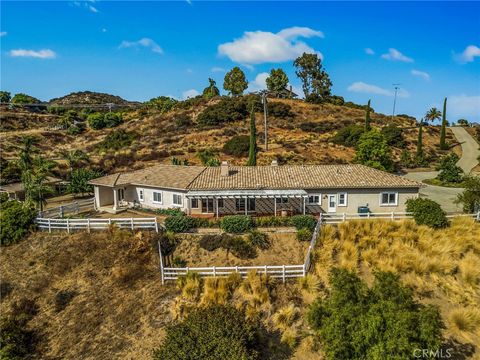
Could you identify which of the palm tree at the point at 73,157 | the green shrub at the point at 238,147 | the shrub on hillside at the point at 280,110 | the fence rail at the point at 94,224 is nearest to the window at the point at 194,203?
the fence rail at the point at 94,224

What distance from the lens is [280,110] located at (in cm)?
8175

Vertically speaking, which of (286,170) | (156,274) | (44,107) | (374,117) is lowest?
(156,274)

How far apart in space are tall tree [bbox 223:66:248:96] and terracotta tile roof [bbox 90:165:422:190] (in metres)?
75.1

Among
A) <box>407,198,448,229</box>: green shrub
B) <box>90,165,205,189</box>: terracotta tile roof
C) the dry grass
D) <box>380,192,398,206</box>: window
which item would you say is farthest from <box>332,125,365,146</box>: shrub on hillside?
<box>90,165,205,189</box>: terracotta tile roof

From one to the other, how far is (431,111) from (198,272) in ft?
286

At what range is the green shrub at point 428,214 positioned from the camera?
82.5 ft

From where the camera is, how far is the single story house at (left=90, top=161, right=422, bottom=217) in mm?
28078

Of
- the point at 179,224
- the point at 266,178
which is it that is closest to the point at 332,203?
the point at 266,178

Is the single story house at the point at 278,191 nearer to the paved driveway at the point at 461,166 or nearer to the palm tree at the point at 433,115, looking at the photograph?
the paved driveway at the point at 461,166

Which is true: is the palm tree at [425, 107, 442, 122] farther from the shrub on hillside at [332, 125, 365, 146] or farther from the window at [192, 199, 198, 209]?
the window at [192, 199, 198, 209]

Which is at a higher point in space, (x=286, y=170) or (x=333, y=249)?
(x=286, y=170)

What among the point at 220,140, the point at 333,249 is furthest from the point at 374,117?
the point at 333,249

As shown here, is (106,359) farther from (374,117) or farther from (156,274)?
(374,117)

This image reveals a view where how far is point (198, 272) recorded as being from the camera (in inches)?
830
